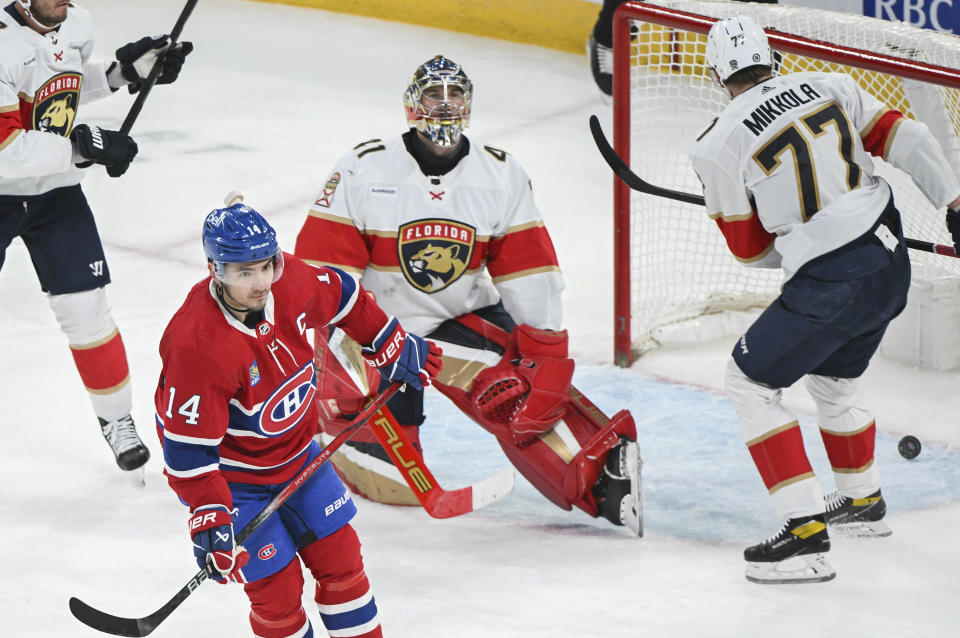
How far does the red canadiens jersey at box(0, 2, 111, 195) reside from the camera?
10.2 feet

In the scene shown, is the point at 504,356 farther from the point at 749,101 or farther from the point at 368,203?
the point at 749,101

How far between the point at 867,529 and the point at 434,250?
1167mm

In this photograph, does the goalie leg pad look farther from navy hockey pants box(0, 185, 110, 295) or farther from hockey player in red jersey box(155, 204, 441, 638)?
navy hockey pants box(0, 185, 110, 295)

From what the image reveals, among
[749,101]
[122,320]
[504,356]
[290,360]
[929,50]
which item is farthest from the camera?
[122,320]

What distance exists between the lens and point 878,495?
10.0ft

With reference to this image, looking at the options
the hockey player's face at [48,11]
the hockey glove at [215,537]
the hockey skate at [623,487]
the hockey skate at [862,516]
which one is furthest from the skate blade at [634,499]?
the hockey player's face at [48,11]

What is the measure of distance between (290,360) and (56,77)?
1255 mm

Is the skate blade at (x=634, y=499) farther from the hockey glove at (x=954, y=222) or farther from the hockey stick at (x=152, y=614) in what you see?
the hockey stick at (x=152, y=614)

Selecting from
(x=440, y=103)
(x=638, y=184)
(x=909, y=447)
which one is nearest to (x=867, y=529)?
(x=909, y=447)

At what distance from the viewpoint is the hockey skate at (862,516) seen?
120 inches

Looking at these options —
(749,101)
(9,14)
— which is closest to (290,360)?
(749,101)

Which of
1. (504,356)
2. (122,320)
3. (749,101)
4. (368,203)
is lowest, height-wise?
(122,320)

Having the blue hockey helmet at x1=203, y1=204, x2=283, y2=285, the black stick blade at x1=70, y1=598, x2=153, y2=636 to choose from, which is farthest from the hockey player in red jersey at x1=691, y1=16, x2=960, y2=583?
the black stick blade at x1=70, y1=598, x2=153, y2=636

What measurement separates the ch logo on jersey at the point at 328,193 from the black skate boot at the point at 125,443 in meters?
0.79
